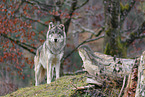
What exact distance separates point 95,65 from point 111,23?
448 centimetres

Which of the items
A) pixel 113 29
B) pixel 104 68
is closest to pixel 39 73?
pixel 113 29

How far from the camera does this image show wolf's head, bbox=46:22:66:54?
7.61 meters

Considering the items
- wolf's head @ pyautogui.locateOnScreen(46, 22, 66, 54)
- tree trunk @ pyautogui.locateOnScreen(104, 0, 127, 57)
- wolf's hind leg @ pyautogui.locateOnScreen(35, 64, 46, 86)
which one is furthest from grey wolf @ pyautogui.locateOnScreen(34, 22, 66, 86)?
tree trunk @ pyautogui.locateOnScreen(104, 0, 127, 57)

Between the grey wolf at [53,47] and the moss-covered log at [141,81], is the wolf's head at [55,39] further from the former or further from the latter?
the moss-covered log at [141,81]

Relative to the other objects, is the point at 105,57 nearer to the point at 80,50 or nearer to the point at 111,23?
the point at 80,50

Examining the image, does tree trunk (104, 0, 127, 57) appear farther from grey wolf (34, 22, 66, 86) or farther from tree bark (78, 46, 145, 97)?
tree bark (78, 46, 145, 97)

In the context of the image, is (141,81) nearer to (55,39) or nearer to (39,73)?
(55,39)

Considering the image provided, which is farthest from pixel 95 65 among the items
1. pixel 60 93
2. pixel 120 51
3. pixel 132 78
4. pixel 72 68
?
pixel 72 68

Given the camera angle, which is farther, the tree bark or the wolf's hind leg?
the wolf's hind leg

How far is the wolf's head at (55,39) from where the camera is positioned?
7.61 metres

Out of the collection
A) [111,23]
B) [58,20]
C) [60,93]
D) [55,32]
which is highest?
[58,20]

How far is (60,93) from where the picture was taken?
16.4 feet

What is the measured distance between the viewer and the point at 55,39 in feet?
25.0

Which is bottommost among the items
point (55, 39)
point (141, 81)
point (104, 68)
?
point (141, 81)
